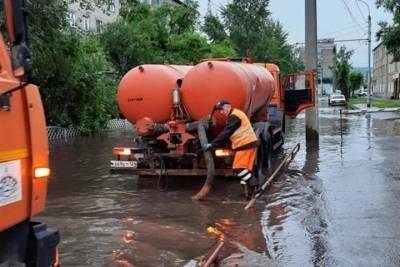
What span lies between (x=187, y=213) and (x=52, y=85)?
637 inches

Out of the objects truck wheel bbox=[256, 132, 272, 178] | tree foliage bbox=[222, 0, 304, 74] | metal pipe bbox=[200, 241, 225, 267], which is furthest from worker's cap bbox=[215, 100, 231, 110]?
tree foliage bbox=[222, 0, 304, 74]

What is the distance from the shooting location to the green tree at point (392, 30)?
35781mm

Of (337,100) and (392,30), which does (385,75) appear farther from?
(392,30)

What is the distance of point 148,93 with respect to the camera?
1061 cm

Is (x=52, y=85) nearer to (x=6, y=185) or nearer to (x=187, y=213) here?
(x=187, y=213)

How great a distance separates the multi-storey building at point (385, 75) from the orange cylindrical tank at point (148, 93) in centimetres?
7410

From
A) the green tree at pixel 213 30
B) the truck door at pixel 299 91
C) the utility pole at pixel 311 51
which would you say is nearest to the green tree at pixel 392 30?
the utility pole at pixel 311 51

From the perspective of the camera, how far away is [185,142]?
10461 mm

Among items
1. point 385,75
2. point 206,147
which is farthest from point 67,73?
point 385,75

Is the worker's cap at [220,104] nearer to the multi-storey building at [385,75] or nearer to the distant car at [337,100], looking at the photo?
the distant car at [337,100]

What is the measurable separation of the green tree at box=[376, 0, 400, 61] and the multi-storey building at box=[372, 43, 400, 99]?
43831mm

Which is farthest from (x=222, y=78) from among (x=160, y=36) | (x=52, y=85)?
(x=160, y=36)

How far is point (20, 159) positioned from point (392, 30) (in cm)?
3631

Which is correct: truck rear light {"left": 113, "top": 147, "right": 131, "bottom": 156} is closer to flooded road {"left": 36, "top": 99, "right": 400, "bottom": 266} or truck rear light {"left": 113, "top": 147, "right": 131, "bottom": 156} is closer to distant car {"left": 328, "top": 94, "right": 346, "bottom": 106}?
flooded road {"left": 36, "top": 99, "right": 400, "bottom": 266}
